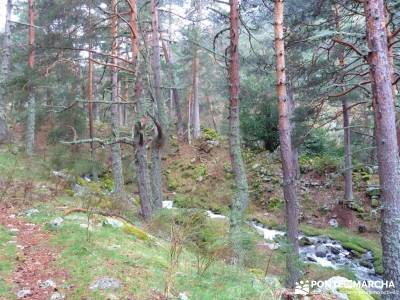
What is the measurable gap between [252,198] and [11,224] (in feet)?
38.0

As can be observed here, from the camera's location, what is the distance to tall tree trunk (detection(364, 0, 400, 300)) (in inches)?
215

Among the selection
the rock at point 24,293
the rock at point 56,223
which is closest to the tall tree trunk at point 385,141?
the rock at point 24,293

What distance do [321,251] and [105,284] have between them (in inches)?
356

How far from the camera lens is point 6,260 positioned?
502 centimetres

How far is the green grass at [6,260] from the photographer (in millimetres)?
4160

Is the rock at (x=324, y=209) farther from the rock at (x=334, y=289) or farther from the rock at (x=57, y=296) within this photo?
the rock at (x=57, y=296)

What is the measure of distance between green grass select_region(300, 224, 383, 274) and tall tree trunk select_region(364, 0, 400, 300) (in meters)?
6.01

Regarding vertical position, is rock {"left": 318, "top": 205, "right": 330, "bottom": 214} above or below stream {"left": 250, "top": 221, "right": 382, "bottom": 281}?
above

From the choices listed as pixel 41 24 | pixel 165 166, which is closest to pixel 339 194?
pixel 165 166

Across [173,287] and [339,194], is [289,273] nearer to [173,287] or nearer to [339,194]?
[173,287]

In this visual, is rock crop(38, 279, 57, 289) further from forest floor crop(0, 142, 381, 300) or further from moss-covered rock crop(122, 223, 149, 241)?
moss-covered rock crop(122, 223, 149, 241)

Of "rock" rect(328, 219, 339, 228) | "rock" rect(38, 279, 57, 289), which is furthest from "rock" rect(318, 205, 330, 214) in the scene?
"rock" rect(38, 279, 57, 289)

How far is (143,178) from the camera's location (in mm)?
9516

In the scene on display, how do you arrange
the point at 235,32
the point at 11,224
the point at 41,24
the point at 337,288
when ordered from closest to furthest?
the point at 337,288
the point at 11,224
the point at 235,32
the point at 41,24
